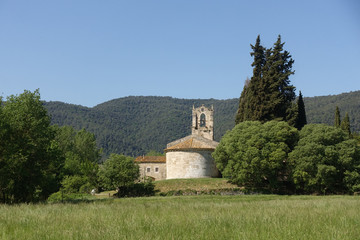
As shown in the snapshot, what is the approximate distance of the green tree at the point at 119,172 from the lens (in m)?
49.8

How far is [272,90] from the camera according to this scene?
2124 inches

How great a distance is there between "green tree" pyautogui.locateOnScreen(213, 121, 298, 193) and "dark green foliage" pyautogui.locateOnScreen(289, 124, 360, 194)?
2.02 meters

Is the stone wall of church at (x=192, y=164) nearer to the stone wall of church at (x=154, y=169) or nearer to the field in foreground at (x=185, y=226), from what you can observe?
the stone wall of church at (x=154, y=169)

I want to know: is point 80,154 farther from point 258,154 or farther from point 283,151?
point 283,151

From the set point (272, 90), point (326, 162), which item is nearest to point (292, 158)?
point (326, 162)

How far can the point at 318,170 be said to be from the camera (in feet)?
140

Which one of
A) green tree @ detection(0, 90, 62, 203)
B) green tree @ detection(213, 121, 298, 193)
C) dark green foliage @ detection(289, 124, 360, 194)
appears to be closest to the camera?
green tree @ detection(0, 90, 62, 203)

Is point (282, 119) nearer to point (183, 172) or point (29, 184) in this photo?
point (183, 172)

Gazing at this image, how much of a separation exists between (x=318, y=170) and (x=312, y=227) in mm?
33159

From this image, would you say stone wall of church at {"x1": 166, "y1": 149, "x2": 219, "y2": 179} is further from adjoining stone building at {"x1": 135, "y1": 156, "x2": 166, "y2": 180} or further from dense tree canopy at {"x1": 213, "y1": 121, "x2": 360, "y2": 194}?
adjoining stone building at {"x1": 135, "y1": 156, "x2": 166, "y2": 180}

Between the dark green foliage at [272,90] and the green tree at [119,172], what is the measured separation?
17587 mm

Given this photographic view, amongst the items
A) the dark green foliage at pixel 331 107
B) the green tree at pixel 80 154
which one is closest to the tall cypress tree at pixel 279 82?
the green tree at pixel 80 154

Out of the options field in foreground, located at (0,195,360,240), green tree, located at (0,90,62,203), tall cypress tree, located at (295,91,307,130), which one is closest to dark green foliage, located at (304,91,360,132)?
tall cypress tree, located at (295,91,307,130)

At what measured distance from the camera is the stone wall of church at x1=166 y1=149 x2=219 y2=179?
57500 millimetres
